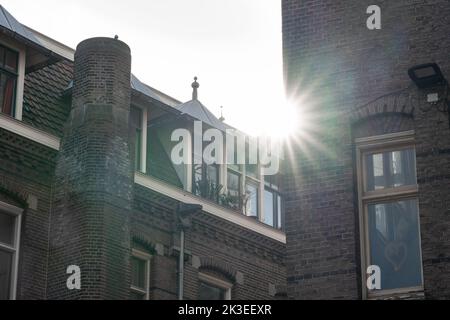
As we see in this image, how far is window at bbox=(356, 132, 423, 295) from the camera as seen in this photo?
19.9 m

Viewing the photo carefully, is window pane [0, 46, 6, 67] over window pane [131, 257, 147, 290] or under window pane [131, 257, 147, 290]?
over

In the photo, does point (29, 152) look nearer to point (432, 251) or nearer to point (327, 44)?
point (327, 44)

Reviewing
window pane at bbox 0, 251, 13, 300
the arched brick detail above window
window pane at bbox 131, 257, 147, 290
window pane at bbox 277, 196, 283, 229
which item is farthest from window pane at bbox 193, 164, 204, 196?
the arched brick detail above window

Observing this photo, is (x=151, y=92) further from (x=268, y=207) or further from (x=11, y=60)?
(x=11, y=60)

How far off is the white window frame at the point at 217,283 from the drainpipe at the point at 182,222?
918 millimetres

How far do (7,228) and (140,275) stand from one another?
428 centimetres

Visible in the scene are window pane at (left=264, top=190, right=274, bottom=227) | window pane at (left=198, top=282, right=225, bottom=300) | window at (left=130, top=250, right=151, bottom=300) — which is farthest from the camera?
window pane at (left=264, top=190, right=274, bottom=227)

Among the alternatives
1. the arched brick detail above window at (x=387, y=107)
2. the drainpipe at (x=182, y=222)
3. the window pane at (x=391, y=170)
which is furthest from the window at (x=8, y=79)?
the window pane at (x=391, y=170)

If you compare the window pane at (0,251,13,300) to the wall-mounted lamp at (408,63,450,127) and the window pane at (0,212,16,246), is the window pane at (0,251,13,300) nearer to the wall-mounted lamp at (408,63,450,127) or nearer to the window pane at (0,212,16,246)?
the window pane at (0,212,16,246)

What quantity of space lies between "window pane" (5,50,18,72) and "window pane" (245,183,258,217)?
8463 millimetres

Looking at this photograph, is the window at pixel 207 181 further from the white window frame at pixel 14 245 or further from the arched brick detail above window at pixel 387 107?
the arched brick detail above window at pixel 387 107

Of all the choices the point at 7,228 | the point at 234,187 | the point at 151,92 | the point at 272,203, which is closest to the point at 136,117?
the point at 151,92

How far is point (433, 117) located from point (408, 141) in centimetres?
54

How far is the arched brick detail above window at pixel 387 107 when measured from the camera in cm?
2073
